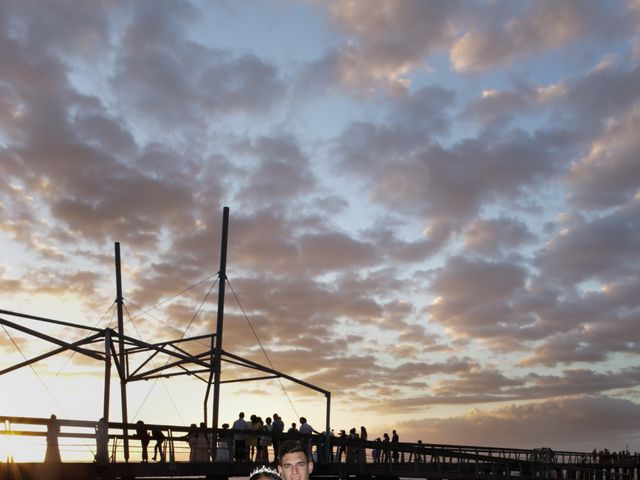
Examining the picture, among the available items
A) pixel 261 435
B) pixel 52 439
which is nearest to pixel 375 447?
pixel 261 435

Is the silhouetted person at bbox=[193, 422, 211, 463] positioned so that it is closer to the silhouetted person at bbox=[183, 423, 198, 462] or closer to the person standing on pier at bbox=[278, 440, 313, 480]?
the silhouetted person at bbox=[183, 423, 198, 462]

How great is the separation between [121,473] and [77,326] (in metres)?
4.65

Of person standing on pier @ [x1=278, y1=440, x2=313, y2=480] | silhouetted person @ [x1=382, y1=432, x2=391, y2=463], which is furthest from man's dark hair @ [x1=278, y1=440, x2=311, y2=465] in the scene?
silhouetted person @ [x1=382, y1=432, x2=391, y2=463]

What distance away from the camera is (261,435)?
26203 mm

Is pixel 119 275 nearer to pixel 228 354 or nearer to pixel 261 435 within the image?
pixel 228 354

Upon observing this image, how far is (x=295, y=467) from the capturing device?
19.3 ft

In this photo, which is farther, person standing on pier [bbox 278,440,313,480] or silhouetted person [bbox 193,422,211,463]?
silhouetted person [bbox 193,422,211,463]

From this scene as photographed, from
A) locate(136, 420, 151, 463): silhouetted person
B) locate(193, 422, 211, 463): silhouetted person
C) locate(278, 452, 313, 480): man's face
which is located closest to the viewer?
locate(278, 452, 313, 480): man's face

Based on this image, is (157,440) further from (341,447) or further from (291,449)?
(291,449)

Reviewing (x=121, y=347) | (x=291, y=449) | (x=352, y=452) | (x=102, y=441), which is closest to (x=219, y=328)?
(x=121, y=347)

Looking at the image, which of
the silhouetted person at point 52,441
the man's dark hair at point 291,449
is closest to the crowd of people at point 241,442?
the silhouetted person at point 52,441

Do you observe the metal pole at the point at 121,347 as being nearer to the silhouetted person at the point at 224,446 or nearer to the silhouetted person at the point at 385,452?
the silhouetted person at the point at 224,446

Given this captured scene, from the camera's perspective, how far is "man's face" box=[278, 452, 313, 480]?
588cm

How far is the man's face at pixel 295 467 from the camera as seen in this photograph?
5.88 metres
